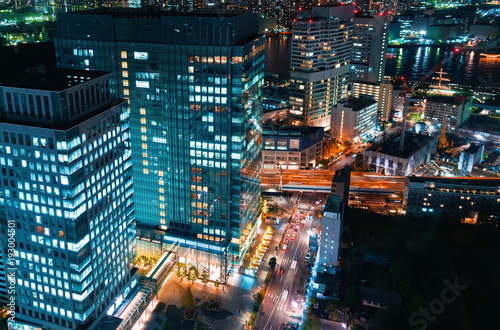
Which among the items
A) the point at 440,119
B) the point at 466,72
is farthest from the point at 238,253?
the point at 466,72

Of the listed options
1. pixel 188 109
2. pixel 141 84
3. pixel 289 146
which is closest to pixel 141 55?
pixel 141 84

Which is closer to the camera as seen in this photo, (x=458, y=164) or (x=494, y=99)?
(x=458, y=164)

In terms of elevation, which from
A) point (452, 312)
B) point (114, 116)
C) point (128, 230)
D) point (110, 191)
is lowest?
point (452, 312)

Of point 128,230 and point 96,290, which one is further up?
point 128,230

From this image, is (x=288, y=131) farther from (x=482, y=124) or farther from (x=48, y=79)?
(x=48, y=79)

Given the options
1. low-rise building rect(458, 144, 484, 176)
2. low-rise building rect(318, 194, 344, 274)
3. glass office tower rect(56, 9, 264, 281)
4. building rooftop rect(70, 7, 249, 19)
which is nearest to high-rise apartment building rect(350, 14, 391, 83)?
low-rise building rect(458, 144, 484, 176)

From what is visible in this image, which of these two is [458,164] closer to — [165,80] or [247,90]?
[247,90]
